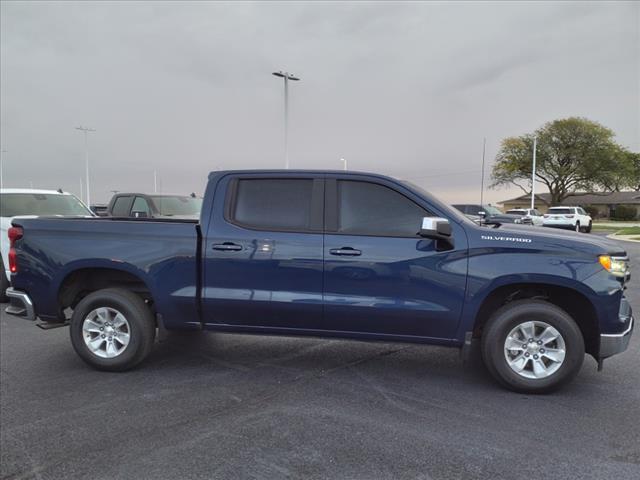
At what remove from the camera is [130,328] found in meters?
4.64

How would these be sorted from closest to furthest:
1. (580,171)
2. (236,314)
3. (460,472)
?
1. (460,472)
2. (236,314)
3. (580,171)

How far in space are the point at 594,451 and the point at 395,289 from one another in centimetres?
179

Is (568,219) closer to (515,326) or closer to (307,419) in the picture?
(515,326)

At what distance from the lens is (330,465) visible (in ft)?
9.80

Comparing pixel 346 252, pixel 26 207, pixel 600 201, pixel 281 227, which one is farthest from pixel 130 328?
pixel 600 201

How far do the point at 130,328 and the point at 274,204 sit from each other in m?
1.82

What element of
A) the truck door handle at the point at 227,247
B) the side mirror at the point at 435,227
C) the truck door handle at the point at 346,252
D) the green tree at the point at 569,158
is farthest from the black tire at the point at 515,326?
the green tree at the point at 569,158

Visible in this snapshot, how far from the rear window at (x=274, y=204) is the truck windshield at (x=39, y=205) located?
557cm

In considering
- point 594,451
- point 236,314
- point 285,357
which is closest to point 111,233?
point 236,314

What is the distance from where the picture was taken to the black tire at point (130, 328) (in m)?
4.63

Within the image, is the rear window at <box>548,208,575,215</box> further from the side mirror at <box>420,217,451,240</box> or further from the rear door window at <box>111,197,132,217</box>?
Result: the side mirror at <box>420,217,451,240</box>

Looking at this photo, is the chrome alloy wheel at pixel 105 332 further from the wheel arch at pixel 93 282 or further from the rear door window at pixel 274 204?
the rear door window at pixel 274 204

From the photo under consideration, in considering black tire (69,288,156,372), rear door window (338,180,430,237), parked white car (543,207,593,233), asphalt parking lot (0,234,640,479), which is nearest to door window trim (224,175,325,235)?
rear door window (338,180,430,237)

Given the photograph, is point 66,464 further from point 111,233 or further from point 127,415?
point 111,233
